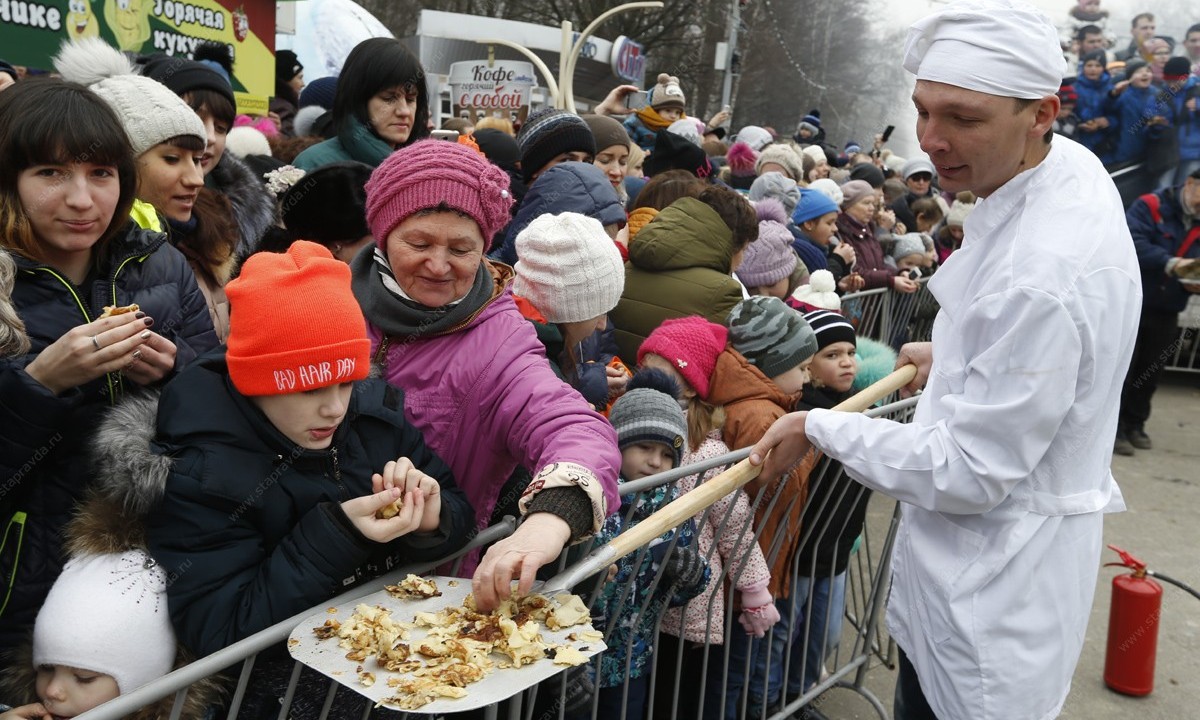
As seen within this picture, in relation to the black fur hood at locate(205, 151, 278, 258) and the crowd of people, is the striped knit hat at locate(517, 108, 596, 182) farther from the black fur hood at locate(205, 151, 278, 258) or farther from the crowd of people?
the black fur hood at locate(205, 151, 278, 258)

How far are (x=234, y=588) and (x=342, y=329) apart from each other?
1.77 ft

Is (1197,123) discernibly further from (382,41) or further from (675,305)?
(382,41)

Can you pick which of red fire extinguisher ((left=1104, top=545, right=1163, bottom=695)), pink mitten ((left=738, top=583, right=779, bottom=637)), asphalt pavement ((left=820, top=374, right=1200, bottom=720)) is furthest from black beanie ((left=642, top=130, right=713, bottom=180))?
pink mitten ((left=738, top=583, right=779, bottom=637))

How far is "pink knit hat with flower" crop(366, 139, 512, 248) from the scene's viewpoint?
89.5 inches

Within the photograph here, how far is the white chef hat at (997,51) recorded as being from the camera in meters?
1.97

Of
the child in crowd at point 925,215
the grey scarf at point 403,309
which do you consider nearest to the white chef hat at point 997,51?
the grey scarf at point 403,309

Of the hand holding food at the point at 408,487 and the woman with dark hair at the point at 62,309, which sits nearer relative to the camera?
the hand holding food at the point at 408,487

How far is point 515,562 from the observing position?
1725 millimetres

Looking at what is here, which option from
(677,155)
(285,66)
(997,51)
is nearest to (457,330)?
(997,51)

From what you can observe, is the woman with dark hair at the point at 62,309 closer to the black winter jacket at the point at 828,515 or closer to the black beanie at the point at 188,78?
the black beanie at the point at 188,78

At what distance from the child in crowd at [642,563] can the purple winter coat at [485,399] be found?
0.42 metres

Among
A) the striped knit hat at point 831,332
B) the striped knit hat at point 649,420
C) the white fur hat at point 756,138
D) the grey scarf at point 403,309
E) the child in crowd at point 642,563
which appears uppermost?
the white fur hat at point 756,138

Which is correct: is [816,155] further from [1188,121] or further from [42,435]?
[42,435]

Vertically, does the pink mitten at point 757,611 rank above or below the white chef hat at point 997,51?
below
